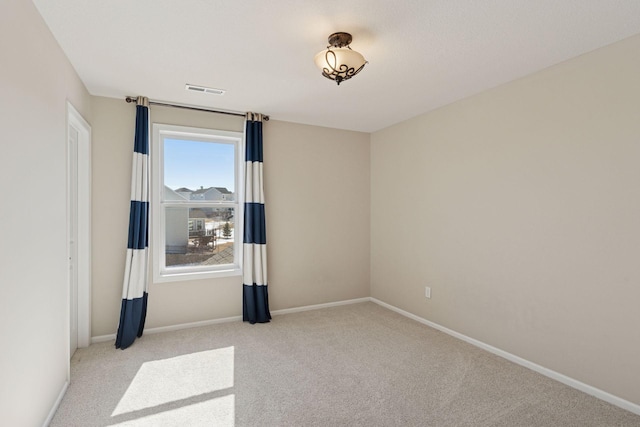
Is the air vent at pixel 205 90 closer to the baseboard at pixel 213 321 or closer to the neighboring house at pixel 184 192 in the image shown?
the neighboring house at pixel 184 192

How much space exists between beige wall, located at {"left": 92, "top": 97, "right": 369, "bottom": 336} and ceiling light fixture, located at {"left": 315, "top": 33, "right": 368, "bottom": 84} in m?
2.09

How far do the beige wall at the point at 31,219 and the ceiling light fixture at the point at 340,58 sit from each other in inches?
66.1

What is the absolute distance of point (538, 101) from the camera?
2811 millimetres

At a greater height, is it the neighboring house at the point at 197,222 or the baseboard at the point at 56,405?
the neighboring house at the point at 197,222

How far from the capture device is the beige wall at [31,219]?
62.4 inches

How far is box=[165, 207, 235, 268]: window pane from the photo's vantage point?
391 centimetres

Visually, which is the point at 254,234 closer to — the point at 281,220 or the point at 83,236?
the point at 281,220

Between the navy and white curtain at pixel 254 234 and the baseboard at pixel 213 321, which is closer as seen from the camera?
the baseboard at pixel 213 321

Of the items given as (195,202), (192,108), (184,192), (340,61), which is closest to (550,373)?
(340,61)

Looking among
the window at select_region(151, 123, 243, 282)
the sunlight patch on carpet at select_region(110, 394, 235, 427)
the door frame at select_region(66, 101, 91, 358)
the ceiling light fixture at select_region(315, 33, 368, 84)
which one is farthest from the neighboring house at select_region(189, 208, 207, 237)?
the ceiling light fixture at select_region(315, 33, 368, 84)

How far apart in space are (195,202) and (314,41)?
2.44 metres

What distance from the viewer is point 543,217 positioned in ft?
9.13

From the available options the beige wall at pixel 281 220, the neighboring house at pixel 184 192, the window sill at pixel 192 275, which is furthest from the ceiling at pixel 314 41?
the window sill at pixel 192 275

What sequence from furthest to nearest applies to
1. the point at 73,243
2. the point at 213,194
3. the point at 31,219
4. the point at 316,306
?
1. the point at 316,306
2. the point at 213,194
3. the point at 73,243
4. the point at 31,219
